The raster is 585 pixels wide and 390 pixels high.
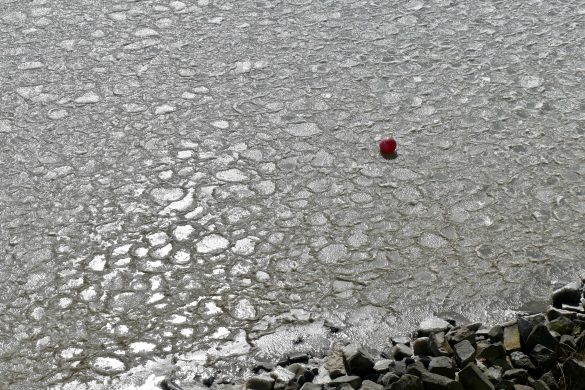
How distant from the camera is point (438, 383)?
3316mm

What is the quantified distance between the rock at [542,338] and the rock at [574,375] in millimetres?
128

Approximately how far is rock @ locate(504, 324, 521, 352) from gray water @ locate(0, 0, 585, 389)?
14.0 inches

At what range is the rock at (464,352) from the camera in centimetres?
347

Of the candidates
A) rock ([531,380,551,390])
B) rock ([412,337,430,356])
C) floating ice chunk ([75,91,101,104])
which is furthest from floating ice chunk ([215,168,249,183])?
rock ([531,380,551,390])

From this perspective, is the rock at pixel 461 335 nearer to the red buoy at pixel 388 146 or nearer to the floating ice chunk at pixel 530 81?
the red buoy at pixel 388 146

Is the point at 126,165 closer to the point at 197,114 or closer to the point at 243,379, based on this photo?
the point at 197,114

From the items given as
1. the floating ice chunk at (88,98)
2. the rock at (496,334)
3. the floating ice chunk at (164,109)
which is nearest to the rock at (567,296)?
the rock at (496,334)

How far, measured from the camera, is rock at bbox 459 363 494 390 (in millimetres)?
3287

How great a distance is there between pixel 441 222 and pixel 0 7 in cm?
435

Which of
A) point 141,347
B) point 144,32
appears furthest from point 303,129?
point 141,347

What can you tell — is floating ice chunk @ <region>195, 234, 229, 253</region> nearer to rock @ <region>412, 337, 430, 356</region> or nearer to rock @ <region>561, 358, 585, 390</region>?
rock @ <region>412, 337, 430, 356</region>

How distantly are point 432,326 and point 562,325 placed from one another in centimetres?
52

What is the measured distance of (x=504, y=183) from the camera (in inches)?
193

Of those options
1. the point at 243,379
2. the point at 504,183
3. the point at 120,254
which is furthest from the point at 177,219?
the point at 504,183
